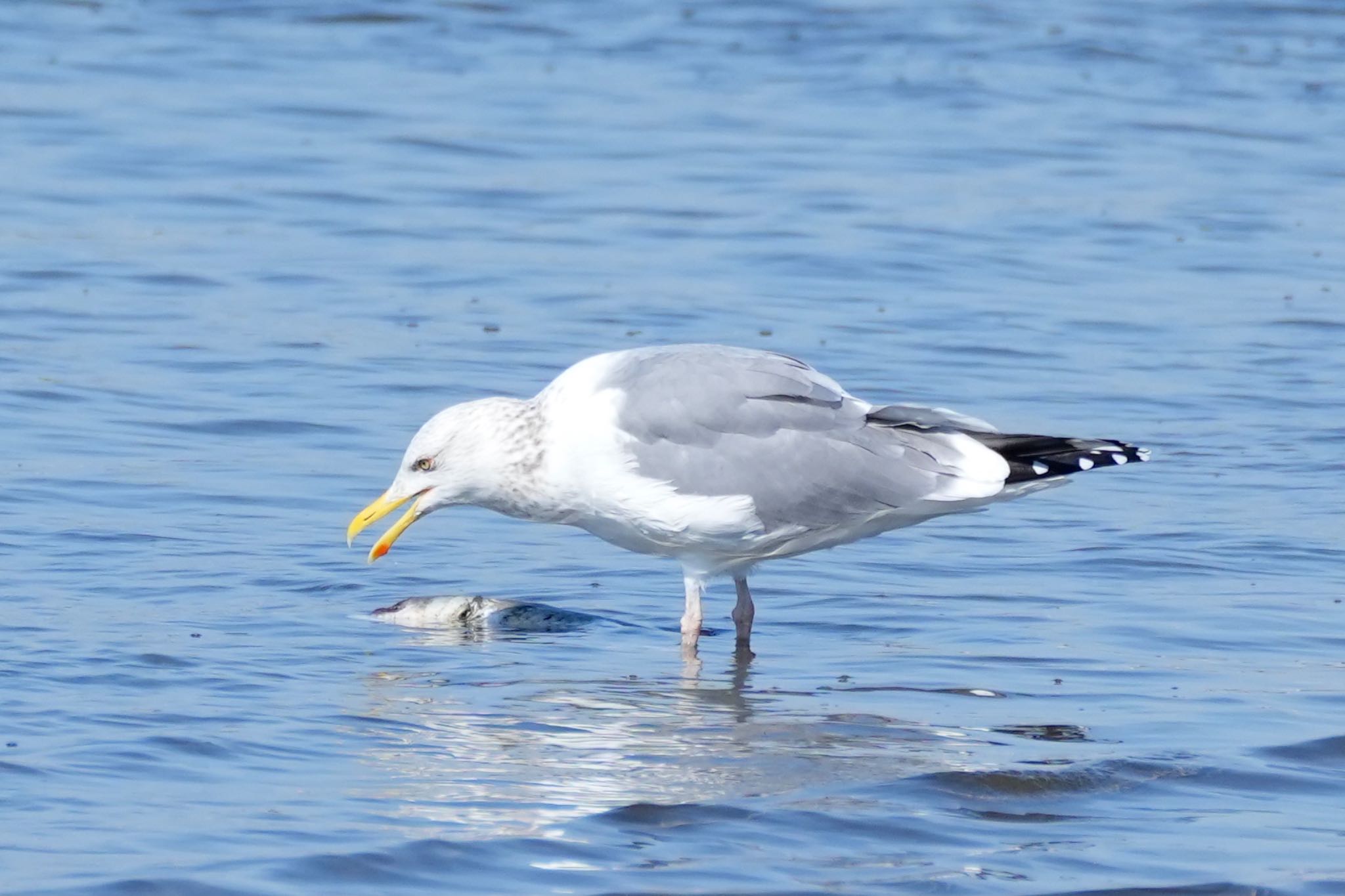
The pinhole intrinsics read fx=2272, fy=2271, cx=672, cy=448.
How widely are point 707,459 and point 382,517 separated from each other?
1069mm

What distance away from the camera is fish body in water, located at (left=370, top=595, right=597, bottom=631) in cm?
739

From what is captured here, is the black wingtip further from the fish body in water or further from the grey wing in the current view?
the fish body in water

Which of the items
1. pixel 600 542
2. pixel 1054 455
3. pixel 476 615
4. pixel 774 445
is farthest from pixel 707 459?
pixel 600 542

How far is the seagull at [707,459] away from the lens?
7004mm

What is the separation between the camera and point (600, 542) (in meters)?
8.80

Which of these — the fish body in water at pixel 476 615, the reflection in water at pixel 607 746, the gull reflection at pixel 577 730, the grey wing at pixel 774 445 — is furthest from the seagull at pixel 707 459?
the reflection in water at pixel 607 746

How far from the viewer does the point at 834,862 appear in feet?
17.3

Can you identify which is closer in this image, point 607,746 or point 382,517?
point 607,746

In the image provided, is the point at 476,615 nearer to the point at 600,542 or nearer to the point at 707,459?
the point at 707,459

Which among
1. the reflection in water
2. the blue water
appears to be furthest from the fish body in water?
the reflection in water

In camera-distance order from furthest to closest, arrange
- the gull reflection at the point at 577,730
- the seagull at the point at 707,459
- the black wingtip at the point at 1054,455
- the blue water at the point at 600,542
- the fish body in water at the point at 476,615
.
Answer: the fish body in water at the point at 476,615, the black wingtip at the point at 1054,455, the seagull at the point at 707,459, the gull reflection at the point at 577,730, the blue water at the point at 600,542

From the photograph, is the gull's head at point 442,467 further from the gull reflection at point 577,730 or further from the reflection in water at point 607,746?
the reflection in water at point 607,746

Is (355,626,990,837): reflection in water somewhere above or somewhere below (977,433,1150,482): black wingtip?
below

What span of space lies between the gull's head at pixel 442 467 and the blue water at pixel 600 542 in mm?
390
